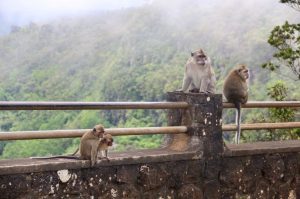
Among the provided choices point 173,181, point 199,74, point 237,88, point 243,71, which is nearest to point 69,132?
point 173,181

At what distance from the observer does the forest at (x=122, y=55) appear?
34250 mm

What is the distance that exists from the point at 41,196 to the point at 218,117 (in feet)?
6.22

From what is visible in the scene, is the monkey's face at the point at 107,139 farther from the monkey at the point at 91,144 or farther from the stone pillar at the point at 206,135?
the stone pillar at the point at 206,135

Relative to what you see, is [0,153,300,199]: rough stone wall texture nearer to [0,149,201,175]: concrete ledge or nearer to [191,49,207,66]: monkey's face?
[0,149,201,175]: concrete ledge

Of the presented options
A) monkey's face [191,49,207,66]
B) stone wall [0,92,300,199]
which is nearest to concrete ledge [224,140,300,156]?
stone wall [0,92,300,199]

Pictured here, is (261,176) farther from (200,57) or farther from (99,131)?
(99,131)

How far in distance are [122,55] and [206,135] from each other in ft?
169

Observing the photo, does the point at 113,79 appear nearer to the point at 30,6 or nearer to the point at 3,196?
the point at 3,196

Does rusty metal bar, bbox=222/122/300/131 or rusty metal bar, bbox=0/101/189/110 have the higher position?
rusty metal bar, bbox=0/101/189/110

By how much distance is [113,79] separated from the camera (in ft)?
156

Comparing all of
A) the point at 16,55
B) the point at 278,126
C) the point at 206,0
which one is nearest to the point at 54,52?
the point at 16,55

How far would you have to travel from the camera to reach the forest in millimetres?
34250

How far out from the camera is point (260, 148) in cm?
611

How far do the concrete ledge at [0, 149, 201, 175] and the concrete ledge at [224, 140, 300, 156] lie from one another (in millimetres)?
459
